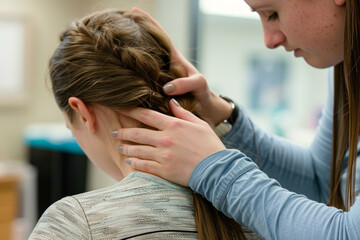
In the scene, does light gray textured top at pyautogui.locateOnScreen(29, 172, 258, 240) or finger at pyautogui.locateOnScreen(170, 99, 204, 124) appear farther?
finger at pyautogui.locateOnScreen(170, 99, 204, 124)

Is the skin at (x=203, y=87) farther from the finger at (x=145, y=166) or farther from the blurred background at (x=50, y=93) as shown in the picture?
the blurred background at (x=50, y=93)

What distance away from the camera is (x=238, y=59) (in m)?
3.87

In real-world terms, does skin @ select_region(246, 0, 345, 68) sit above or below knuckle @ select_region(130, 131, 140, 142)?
above

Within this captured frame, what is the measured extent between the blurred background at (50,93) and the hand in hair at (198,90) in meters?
2.27

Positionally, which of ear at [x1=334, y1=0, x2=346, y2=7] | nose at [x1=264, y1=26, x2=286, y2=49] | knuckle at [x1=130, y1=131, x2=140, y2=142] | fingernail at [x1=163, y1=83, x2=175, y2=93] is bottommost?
knuckle at [x1=130, y1=131, x2=140, y2=142]

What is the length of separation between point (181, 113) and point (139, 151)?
0.12m

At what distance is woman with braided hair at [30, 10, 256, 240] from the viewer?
0.94 metres

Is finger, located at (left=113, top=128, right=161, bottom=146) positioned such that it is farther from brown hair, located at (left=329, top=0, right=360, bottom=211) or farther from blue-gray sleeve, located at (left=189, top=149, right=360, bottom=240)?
brown hair, located at (left=329, top=0, right=360, bottom=211)

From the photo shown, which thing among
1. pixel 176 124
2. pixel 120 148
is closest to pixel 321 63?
pixel 176 124

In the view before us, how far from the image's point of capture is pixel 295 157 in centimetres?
144

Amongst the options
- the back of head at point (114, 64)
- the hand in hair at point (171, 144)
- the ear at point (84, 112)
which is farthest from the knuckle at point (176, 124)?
the ear at point (84, 112)

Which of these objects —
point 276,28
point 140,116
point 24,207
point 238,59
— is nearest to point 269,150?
point 276,28

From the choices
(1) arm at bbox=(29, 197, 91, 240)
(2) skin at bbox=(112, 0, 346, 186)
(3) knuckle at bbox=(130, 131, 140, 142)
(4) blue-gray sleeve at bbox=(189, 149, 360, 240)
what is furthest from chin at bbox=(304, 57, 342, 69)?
(1) arm at bbox=(29, 197, 91, 240)

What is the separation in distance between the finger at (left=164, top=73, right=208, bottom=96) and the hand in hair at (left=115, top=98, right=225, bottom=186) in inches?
1.9
